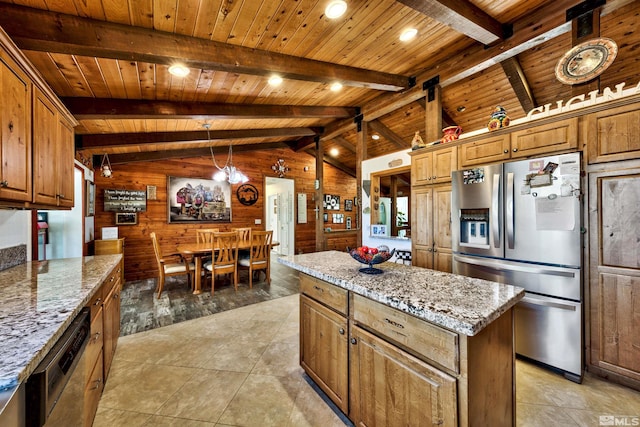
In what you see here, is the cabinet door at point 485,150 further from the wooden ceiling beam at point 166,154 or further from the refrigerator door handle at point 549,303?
the wooden ceiling beam at point 166,154

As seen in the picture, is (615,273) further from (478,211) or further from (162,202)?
(162,202)

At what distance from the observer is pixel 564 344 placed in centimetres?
195

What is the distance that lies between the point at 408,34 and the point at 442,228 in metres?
1.97

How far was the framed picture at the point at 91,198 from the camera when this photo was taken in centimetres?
418

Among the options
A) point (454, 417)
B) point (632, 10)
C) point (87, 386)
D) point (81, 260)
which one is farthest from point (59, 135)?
point (632, 10)

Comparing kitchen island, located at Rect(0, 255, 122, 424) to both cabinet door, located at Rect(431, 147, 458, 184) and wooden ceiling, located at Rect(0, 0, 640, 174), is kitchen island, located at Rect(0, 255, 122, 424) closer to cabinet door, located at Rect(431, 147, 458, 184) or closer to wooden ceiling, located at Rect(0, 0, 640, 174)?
wooden ceiling, located at Rect(0, 0, 640, 174)

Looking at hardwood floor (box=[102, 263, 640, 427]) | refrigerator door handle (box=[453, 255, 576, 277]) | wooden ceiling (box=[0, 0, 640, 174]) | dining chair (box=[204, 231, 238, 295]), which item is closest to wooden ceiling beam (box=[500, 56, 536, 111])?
wooden ceiling (box=[0, 0, 640, 174])

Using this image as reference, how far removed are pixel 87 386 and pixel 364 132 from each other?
4.50 m

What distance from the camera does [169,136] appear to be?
4258 millimetres

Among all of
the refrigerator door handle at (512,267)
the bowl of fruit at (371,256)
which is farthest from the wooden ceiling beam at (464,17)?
the refrigerator door handle at (512,267)

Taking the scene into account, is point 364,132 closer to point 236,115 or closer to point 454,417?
point 236,115

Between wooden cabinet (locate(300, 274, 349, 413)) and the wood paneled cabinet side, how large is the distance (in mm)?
1905

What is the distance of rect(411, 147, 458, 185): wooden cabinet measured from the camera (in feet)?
8.84

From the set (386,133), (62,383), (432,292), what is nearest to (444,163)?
(432,292)
